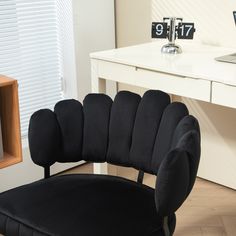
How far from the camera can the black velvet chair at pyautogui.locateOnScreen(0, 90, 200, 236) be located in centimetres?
142

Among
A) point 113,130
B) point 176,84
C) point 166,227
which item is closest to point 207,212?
point 176,84

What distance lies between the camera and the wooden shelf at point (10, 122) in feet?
5.95

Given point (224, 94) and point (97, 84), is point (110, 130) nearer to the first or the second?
point (224, 94)

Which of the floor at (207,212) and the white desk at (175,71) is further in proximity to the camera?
the floor at (207,212)

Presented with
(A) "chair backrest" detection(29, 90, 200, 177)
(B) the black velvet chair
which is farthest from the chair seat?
(A) "chair backrest" detection(29, 90, 200, 177)

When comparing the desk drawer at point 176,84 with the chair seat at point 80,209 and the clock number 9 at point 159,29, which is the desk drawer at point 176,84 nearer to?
the clock number 9 at point 159,29

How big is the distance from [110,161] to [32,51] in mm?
1025

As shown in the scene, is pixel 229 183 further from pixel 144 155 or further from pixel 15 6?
pixel 15 6

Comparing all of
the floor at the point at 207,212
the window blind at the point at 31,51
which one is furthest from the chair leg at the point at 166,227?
the window blind at the point at 31,51

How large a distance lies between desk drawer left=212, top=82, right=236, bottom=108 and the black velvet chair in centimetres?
28

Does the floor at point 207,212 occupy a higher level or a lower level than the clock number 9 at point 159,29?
lower

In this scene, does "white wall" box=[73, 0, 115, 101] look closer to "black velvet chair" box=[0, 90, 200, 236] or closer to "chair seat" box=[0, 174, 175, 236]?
"black velvet chair" box=[0, 90, 200, 236]

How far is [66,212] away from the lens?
4.98 feet

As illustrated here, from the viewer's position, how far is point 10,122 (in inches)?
74.0
